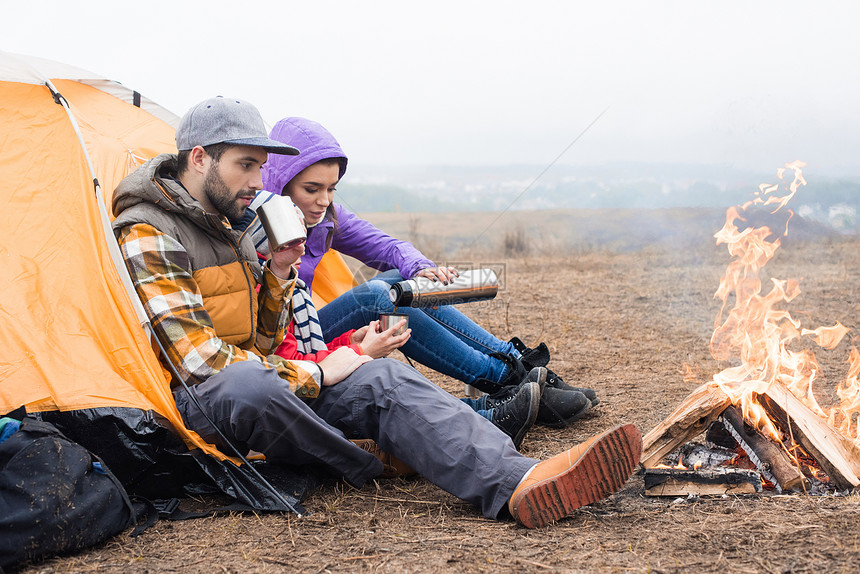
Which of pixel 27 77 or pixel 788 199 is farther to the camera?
pixel 788 199

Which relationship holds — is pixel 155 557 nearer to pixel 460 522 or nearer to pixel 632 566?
pixel 460 522

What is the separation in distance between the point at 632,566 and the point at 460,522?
685mm

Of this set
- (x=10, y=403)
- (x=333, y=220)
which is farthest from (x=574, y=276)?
(x=10, y=403)

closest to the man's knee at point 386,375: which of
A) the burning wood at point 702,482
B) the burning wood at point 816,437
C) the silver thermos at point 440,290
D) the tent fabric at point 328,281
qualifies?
the silver thermos at point 440,290

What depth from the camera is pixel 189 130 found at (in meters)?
2.87

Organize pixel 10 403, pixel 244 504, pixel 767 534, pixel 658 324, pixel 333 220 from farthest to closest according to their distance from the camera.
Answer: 1. pixel 658 324
2. pixel 333 220
3. pixel 244 504
4. pixel 10 403
5. pixel 767 534

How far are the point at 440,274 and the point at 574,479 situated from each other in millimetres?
1479

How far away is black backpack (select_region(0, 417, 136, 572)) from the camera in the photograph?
2.17 metres

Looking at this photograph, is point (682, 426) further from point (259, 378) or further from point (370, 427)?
point (259, 378)

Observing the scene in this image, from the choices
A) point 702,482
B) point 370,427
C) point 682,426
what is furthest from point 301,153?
point 702,482

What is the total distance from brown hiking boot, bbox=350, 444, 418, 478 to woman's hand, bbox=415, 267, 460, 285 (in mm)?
966

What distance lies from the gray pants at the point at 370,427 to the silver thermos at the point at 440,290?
31.4 inches

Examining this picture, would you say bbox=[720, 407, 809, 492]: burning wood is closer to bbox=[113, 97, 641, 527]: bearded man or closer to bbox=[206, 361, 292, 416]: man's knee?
bbox=[113, 97, 641, 527]: bearded man

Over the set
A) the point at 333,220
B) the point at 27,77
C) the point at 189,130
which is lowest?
the point at 333,220
